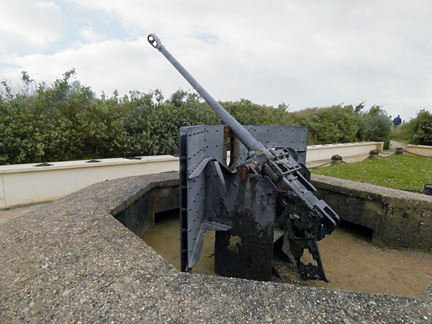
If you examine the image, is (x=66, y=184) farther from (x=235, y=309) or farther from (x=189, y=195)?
(x=235, y=309)

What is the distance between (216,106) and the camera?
3697 millimetres

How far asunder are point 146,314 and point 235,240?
1.55 m

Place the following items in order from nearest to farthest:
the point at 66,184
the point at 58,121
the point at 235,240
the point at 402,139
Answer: the point at 235,240 → the point at 66,184 → the point at 58,121 → the point at 402,139

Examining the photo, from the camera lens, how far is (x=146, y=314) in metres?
1.37

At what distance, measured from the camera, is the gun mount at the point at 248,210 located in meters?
2.47

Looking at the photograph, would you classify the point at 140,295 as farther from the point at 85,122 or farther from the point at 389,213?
the point at 85,122

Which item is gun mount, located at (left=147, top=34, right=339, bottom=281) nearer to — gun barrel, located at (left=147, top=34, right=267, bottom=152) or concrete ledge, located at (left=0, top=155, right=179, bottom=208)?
gun barrel, located at (left=147, top=34, right=267, bottom=152)

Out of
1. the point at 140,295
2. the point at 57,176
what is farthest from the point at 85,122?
the point at 140,295

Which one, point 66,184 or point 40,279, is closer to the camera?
point 40,279

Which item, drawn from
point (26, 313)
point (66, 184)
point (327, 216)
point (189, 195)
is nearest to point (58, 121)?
point (66, 184)

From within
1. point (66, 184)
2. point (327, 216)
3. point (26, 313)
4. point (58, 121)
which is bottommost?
point (66, 184)

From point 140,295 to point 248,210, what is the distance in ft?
4.59

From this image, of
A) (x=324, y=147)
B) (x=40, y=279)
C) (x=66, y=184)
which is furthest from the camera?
(x=324, y=147)

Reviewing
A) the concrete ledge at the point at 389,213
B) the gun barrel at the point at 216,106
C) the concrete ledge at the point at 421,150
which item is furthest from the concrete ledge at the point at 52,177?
the concrete ledge at the point at 421,150
